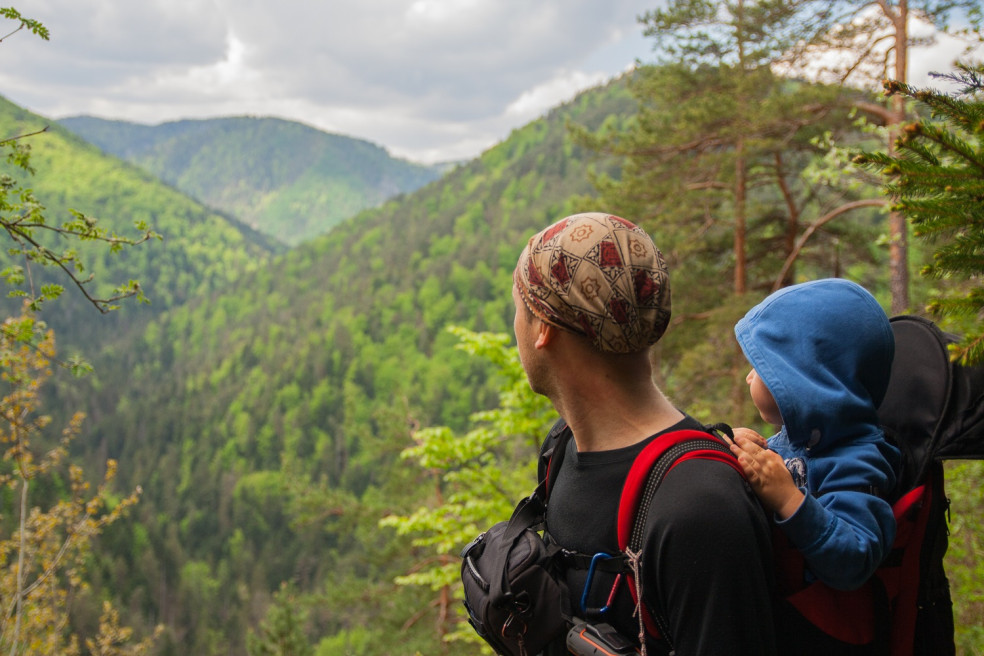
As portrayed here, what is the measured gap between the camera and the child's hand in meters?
1.33

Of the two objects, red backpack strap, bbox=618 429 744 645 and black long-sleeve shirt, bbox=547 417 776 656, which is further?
red backpack strap, bbox=618 429 744 645

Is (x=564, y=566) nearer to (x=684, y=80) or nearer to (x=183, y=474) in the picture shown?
(x=684, y=80)

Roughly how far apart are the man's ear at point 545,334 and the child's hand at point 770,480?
1.59ft

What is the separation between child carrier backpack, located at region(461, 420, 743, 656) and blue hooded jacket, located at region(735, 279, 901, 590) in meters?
0.23

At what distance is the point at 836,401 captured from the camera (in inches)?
58.1

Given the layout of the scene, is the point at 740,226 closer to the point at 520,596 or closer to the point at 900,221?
the point at 900,221

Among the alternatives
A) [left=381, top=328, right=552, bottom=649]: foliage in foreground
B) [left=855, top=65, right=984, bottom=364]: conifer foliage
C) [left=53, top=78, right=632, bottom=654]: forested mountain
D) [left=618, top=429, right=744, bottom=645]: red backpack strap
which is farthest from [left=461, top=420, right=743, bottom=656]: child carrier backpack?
[left=53, top=78, right=632, bottom=654]: forested mountain

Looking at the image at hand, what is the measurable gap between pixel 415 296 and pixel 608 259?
114 meters

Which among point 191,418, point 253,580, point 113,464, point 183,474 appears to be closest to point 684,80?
point 113,464

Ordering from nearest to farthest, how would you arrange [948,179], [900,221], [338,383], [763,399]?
1. [948,179]
2. [763,399]
3. [900,221]
4. [338,383]

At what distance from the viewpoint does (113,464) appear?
11.3 meters

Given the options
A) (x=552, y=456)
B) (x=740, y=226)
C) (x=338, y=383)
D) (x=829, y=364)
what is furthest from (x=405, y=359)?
(x=829, y=364)

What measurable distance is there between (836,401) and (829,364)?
0.36ft

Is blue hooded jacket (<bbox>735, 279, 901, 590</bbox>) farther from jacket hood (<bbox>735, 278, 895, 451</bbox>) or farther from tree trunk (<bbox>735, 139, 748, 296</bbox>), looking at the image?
tree trunk (<bbox>735, 139, 748, 296</bbox>)
